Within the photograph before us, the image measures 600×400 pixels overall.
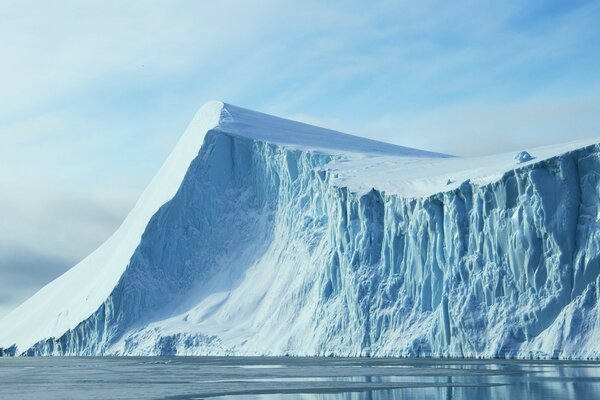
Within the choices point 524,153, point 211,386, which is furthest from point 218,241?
point 211,386

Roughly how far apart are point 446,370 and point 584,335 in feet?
21.9

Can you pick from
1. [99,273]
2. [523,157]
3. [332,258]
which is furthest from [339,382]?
[99,273]

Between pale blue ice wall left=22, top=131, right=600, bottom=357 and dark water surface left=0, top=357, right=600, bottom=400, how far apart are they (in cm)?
298

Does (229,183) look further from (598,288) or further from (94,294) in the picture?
(598,288)

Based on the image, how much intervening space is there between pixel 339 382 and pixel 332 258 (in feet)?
69.1

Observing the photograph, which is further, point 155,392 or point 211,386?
point 211,386

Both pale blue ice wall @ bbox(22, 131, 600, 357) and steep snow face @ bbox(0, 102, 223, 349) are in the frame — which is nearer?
pale blue ice wall @ bbox(22, 131, 600, 357)

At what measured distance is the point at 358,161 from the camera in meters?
51.6

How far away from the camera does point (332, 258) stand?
45.7 metres

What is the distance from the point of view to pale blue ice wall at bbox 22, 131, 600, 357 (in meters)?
34.4

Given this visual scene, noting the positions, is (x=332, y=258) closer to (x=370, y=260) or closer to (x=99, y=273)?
(x=370, y=260)

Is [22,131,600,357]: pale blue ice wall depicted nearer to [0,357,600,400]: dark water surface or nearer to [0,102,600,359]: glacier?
[0,102,600,359]: glacier

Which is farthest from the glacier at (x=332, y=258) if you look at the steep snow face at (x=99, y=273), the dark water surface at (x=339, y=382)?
the dark water surface at (x=339, y=382)

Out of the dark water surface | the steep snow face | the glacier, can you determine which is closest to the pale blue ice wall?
the glacier
